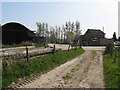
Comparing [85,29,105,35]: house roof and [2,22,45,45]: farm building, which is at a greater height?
[85,29,105,35]: house roof

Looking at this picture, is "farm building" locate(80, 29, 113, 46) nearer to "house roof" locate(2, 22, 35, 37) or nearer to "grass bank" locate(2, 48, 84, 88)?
"house roof" locate(2, 22, 35, 37)

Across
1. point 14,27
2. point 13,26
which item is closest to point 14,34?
point 14,27

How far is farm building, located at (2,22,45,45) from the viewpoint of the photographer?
4325 centimetres

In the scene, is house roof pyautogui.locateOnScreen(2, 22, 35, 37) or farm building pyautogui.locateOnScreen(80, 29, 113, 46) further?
farm building pyautogui.locateOnScreen(80, 29, 113, 46)

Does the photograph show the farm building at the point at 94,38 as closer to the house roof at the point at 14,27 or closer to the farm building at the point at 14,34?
the farm building at the point at 14,34

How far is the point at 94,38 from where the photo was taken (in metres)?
77.0

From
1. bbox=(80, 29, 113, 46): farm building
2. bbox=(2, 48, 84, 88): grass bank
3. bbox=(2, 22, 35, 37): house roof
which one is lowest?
bbox=(2, 48, 84, 88): grass bank

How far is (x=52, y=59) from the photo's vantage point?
19.4 m

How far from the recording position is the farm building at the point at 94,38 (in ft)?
245

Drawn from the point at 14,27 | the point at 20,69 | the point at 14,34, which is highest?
the point at 14,27

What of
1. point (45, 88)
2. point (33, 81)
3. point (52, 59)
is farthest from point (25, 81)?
point (52, 59)

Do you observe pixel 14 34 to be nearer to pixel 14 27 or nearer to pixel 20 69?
pixel 14 27

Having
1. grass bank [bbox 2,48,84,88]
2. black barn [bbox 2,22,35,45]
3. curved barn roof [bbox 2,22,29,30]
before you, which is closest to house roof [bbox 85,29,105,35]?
black barn [bbox 2,22,35,45]

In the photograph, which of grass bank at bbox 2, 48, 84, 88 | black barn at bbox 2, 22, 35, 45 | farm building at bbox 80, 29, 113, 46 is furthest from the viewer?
farm building at bbox 80, 29, 113, 46
